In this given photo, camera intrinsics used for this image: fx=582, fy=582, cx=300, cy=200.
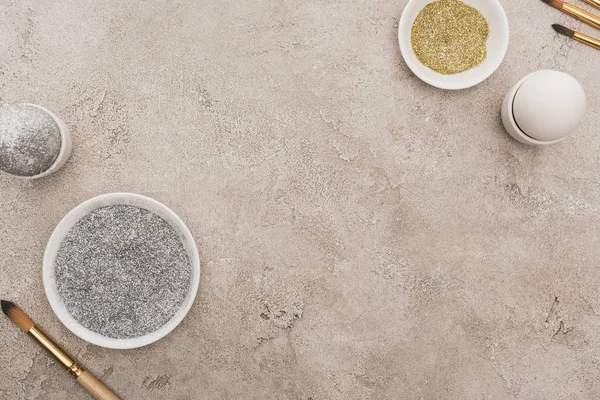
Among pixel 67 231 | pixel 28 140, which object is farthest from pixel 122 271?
pixel 28 140

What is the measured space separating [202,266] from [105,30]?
1.31 ft

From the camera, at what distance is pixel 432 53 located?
3.03 ft

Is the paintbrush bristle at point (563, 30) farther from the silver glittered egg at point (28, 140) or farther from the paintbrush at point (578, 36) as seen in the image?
the silver glittered egg at point (28, 140)

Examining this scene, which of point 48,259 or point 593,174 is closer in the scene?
point 48,259

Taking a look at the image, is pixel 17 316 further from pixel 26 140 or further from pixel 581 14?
pixel 581 14

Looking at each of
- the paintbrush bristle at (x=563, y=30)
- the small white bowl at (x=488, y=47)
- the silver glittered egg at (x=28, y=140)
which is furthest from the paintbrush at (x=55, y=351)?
the paintbrush bristle at (x=563, y=30)

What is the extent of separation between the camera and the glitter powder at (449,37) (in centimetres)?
92

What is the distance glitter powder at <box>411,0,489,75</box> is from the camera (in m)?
0.92

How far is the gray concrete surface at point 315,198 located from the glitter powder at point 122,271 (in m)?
0.05

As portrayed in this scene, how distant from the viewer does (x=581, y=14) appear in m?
0.94

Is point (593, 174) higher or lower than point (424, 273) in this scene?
higher

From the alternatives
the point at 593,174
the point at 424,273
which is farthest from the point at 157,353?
the point at 593,174

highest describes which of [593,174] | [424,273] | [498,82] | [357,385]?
[498,82]

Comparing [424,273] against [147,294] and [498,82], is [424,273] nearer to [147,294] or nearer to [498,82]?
[498,82]
